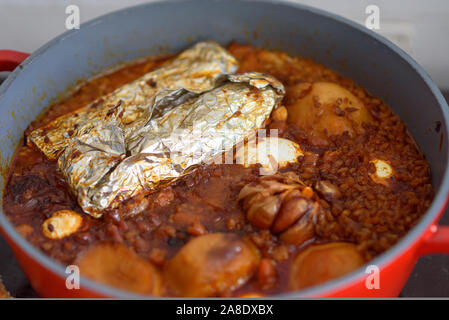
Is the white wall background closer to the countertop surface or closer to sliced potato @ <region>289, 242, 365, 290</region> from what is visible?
the countertop surface

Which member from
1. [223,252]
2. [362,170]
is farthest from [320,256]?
[362,170]

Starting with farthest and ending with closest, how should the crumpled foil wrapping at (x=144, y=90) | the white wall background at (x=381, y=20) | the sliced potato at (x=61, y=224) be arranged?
1. the white wall background at (x=381, y=20)
2. the crumpled foil wrapping at (x=144, y=90)
3. the sliced potato at (x=61, y=224)

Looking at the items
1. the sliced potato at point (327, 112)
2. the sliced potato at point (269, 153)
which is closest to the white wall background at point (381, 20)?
the sliced potato at point (327, 112)

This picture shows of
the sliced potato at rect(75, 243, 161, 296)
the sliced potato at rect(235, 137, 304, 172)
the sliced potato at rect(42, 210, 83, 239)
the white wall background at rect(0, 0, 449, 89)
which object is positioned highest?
the white wall background at rect(0, 0, 449, 89)

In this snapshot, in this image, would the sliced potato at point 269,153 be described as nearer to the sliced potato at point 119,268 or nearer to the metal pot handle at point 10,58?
the sliced potato at point 119,268

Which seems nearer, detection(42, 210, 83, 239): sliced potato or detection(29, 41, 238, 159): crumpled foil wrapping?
detection(42, 210, 83, 239): sliced potato

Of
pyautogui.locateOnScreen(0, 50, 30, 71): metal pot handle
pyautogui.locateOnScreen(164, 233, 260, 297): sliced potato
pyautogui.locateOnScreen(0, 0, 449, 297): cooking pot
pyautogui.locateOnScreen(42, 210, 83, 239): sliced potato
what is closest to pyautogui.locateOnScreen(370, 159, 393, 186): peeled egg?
pyautogui.locateOnScreen(0, 0, 449, 297): cooking pot

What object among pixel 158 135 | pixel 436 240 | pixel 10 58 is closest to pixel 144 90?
pixel 158 135
